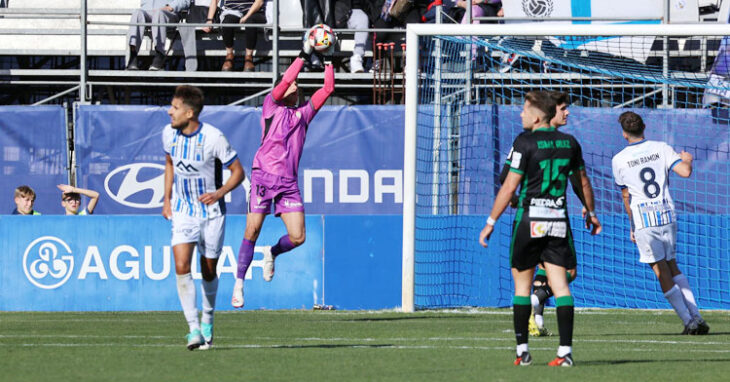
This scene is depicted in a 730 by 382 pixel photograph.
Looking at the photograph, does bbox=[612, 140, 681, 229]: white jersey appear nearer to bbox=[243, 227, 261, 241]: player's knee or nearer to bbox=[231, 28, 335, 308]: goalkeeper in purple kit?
bbox=[231, 28, 335, 308]: goalkeeper in purple kit

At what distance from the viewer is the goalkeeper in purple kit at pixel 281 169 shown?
12.1 metres

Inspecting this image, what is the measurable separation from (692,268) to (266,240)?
5.04 meters

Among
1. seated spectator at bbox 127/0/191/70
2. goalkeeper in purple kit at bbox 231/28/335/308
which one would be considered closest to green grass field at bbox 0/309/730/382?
goalkeeper in purple kit at bbox 231/28/335/308

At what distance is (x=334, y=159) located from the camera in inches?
673

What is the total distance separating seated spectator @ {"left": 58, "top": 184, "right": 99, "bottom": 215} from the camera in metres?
15.6

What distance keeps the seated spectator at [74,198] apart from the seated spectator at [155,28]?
Result: 296 cm

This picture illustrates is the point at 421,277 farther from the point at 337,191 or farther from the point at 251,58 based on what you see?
the point at 251,58

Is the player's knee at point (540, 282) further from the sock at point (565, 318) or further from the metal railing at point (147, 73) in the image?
the metal railing at point (147, 73)

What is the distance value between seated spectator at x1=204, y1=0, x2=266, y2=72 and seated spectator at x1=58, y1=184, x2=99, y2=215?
3294mm

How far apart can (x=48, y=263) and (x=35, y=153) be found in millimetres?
2970

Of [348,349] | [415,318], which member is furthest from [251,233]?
[348,349]

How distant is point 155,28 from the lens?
1858cm

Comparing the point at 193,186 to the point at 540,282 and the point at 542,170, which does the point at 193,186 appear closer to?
the point at 542,170

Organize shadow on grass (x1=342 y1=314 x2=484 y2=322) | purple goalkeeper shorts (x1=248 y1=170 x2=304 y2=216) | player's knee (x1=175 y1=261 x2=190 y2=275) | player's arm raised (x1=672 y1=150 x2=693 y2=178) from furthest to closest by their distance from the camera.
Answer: shadow on grass (x1=342 y1=314 x2=484 y2=322) < purple goalkeeper shorts (x1=248 y1=170 x2=304 y2=216) < player's arm raised (x1=672 y1=150 x2=693 y2=178) < player's knee (x1=175 y1=261 x2=190 y2=275)
